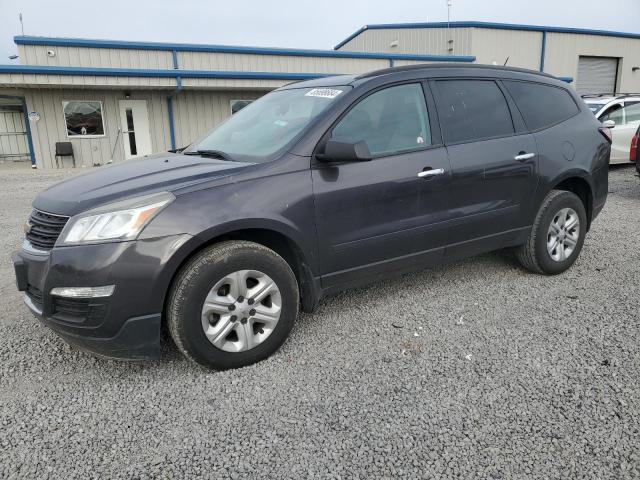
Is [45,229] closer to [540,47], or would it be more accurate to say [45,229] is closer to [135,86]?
[135,86]

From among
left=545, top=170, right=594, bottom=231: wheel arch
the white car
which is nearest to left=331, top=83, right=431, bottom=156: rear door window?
left=545, top=170, right=594, bottom=231: wheel arch

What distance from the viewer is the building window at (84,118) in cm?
1762

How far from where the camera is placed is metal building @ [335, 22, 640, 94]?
974 inches

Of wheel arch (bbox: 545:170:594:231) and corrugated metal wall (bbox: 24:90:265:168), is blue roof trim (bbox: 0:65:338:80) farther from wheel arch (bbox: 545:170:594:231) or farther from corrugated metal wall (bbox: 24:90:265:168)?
wheel arch (bbox: 545:170:594:231)

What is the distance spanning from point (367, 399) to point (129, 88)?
17.2m

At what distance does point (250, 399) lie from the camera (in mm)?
2764

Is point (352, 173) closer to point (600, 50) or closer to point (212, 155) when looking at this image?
point (212, 155)

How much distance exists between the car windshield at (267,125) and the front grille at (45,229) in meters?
1.13

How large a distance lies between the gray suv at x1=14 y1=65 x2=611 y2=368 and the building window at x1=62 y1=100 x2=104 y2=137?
1566 centimetres

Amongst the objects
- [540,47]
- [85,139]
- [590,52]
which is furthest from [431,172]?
[590,52]

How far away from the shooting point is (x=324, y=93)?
3672mm

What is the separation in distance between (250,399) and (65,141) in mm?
17659

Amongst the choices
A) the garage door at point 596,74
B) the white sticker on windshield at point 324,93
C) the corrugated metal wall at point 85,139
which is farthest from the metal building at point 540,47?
the white sticker on windshield at point 324,93

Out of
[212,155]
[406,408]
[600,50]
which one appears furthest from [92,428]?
[600,50]
